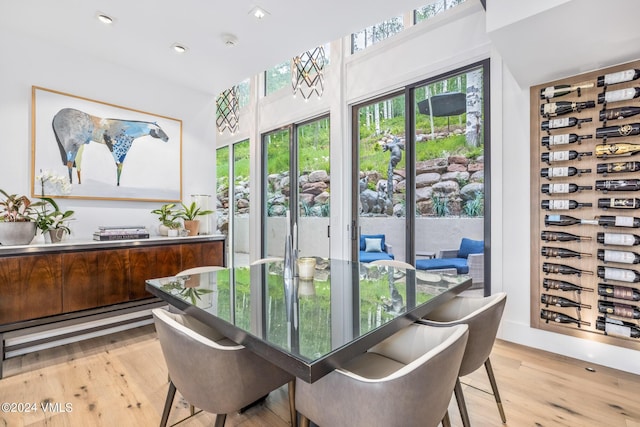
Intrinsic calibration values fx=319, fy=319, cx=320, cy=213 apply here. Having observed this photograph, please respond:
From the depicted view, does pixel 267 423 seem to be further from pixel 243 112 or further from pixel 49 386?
pixel 243 112

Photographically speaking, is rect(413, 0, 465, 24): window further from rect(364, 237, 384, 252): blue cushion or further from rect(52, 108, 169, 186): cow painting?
rect(52, 108, 169, 186): cow painting

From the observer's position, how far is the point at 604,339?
239cm

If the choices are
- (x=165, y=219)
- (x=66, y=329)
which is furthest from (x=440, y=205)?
(x=66, y=329)

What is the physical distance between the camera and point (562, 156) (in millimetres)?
2510

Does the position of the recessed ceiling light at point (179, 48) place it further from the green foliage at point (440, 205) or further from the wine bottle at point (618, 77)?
the wine bottle at point (618, 77)

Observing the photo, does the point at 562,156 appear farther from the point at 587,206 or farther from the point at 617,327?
the point at 617,327

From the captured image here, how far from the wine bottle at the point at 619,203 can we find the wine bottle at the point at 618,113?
0.59m

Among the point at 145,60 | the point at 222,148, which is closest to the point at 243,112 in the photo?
the point at 222,148

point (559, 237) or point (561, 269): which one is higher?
point (559, 237)

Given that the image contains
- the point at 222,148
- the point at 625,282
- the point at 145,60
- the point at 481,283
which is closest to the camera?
the point at 625,282

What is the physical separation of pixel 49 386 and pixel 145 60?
117 inches

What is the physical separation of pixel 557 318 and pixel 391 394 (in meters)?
2.36

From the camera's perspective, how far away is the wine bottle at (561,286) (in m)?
2.49

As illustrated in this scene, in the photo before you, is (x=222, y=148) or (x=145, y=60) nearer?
(x=145, y=60)
